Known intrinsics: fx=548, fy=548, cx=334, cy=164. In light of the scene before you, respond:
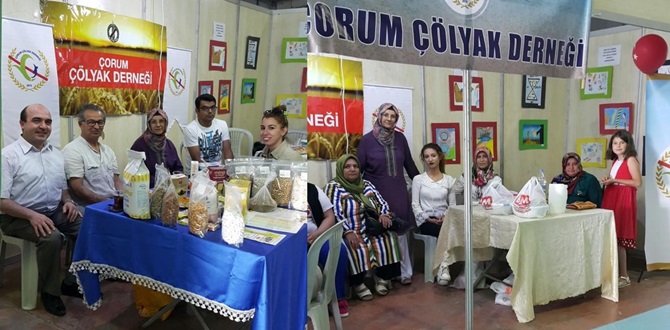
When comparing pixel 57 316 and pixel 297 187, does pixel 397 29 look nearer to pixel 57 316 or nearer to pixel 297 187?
pixel 297 187

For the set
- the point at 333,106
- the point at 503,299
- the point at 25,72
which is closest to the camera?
the point at 25,72

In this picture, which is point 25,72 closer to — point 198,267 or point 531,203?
point 198,267

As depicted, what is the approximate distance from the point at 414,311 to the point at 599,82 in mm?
2560

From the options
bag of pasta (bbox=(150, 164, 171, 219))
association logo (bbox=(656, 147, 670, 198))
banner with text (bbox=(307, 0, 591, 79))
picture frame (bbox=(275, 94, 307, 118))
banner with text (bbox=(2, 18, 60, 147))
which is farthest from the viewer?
association logo (bbox=(656, 147, 670, 198))

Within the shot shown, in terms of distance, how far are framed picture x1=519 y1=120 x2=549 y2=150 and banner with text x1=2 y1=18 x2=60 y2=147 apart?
2984mm

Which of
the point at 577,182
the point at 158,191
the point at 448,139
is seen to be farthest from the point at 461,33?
the point at 577,182

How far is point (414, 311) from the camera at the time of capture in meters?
3.38

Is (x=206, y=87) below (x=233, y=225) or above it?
above

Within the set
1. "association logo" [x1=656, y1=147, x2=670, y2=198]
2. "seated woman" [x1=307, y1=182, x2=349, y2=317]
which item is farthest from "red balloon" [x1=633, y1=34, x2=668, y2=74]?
"seated woman" [x1=307, y1=182, x2=349, y2=317]

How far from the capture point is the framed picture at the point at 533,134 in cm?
383

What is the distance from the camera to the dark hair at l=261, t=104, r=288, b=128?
2.16 metres

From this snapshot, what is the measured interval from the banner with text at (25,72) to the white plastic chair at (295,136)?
816mm

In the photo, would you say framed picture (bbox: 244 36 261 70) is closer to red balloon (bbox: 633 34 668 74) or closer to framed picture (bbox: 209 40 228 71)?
framed picture (bbox: 209 40 228 71)

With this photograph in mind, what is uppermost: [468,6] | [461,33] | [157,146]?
[468,6]
